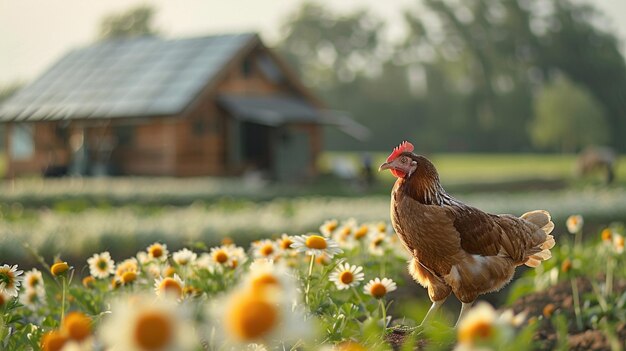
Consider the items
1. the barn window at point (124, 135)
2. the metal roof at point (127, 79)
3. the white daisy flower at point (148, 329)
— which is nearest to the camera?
the white daisy flower at point (148, 329)

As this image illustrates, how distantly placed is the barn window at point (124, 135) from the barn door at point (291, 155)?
4816mm

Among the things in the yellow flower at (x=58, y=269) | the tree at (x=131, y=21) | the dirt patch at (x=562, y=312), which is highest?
the tree at (x=131, y=21)

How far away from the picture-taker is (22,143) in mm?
27797

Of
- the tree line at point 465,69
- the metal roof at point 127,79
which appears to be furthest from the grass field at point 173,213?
the tree line at point 465,69

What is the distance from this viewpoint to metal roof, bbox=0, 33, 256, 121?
2298 centimetres

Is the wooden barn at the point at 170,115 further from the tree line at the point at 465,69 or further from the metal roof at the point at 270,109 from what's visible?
the tree line at the point at 465,69

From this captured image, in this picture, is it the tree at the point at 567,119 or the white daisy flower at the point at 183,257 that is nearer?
the white daisy flower at the point at 183,257

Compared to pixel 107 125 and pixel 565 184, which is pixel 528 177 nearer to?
pixel 565 184

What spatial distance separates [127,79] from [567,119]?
1150 inches

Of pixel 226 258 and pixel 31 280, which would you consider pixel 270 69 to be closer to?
pixel 31 280

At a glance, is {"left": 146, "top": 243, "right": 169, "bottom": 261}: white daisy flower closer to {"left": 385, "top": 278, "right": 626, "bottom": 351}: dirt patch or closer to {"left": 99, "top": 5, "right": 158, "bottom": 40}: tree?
{"left": 385, "top": 278, "right": 626, "bottom": 351}: dirt patch

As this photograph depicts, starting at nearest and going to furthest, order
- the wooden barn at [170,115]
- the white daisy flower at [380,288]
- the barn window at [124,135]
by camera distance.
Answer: the white daisy flower at [380,288] → the wooden barn at [170,115] → the barn window at [124,135]

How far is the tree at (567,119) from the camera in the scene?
150 ft

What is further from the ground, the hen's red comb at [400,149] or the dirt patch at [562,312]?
the hen's red comb at [400,149]
